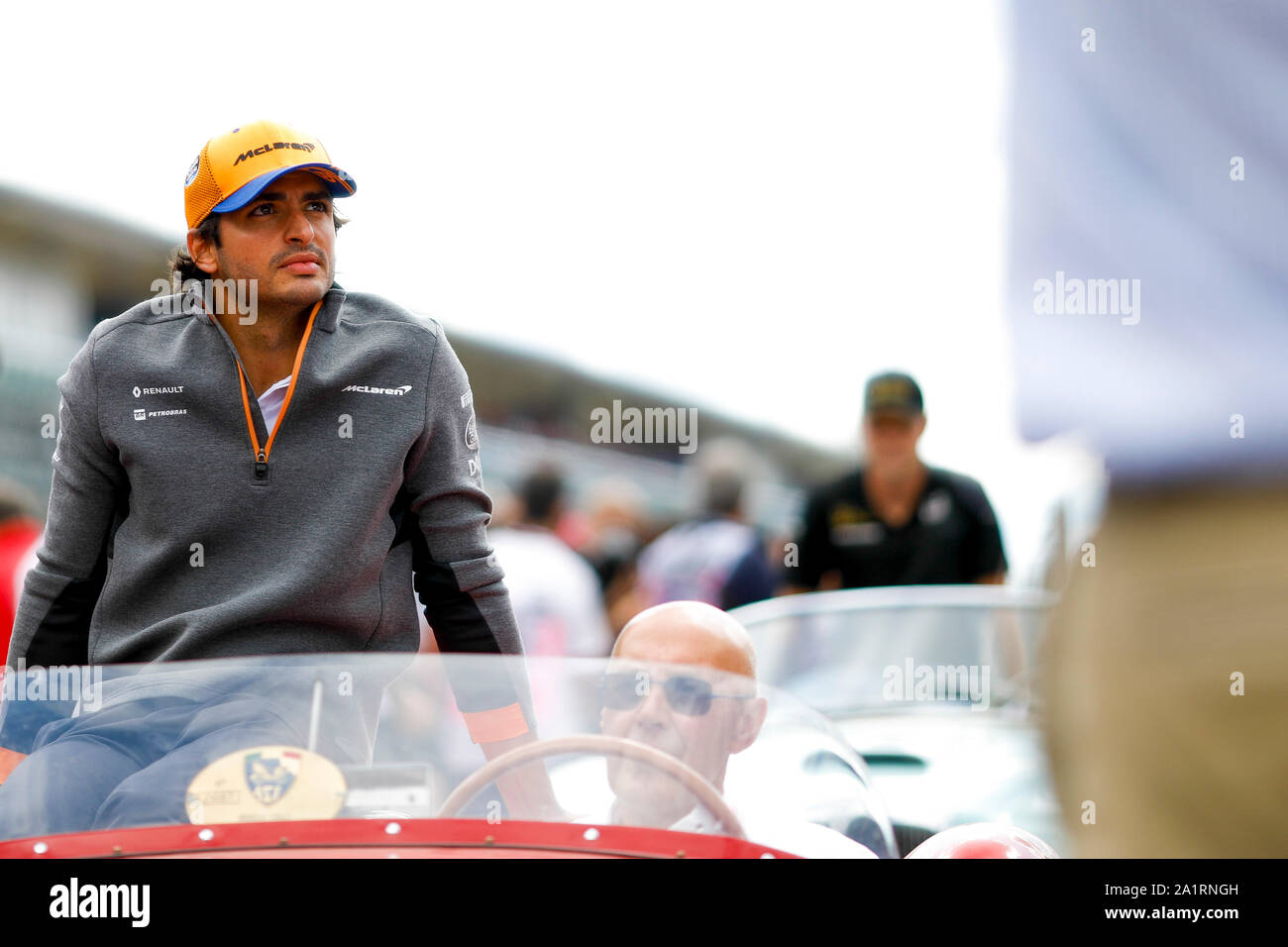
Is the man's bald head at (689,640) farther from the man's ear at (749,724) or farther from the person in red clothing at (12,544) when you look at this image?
the person in red clothing at (12,544)

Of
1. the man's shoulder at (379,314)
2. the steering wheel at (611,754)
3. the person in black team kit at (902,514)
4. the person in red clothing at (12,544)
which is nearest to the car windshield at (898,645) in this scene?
the person in black team kit at (902,514)

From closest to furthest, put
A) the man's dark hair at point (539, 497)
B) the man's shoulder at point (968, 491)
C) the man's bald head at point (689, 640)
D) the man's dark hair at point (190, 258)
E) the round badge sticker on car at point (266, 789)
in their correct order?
the round badge sticker on car at point (266, 789) → the man's bald head at point (689, 640) → the man's dark hair at point (190, 258) → the man's shoulder at point (968, 491) → the man's dark hair at point (539, 497)

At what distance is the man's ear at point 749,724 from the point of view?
1948mm

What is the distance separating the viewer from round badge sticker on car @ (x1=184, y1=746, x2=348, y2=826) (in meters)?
1.65

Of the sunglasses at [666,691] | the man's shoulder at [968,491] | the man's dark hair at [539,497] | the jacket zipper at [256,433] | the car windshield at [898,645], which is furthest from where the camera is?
the man's dark hair at [539,497]

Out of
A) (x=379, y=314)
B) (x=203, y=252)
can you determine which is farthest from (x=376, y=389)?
(x=203, y=252)

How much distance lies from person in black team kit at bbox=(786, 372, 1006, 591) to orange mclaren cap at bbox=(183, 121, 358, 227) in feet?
10.00

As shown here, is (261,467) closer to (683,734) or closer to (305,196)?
(305,196)

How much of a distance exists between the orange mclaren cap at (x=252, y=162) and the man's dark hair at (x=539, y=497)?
12.0ft

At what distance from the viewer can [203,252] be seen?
2.47 meters

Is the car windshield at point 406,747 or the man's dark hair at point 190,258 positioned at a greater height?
the man's dark hair at point 190,258

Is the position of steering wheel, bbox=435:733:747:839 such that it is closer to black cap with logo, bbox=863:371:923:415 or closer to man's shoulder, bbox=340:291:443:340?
man's shoulder, bbox=340:291:443:340

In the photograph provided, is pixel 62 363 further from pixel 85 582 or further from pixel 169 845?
pixel 169 845
